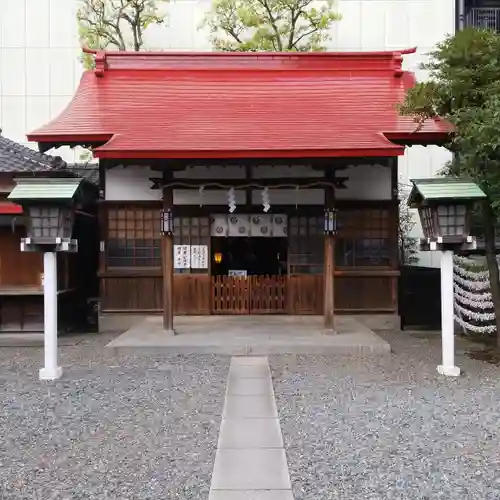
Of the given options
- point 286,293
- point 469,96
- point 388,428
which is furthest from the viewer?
point 286,293

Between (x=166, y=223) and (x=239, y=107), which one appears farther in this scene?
(x=239, y=107)

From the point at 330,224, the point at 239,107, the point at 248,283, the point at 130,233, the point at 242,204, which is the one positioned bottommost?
the point at 248,283

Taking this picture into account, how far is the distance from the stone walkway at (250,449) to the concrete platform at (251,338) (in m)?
1.67

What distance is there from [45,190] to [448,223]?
5.70 meters

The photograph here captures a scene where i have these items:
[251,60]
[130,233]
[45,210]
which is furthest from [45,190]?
[251,60]

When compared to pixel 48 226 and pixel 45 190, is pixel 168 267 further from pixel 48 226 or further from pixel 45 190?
pixel 45 190

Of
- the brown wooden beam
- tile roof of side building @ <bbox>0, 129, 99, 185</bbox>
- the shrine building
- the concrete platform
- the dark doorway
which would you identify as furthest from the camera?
the dark doorway

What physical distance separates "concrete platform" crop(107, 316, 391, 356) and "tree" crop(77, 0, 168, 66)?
9801mm

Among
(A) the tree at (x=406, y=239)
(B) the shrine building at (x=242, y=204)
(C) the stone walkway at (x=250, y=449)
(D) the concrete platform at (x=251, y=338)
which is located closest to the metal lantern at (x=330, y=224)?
(B) the shrine building at (x=242, y=204)

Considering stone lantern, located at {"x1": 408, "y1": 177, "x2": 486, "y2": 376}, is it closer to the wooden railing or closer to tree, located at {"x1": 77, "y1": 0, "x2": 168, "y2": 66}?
the wooden railing

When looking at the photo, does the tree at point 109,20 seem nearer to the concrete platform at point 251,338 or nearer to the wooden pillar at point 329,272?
the concrete platform at point 251,338

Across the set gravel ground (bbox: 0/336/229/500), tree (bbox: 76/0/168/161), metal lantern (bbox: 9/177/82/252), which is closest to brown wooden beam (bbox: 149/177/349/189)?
metal lantern (bbox: 9/177/82/252)

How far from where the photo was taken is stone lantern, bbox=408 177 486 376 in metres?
7.68

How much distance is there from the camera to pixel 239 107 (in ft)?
37.2
